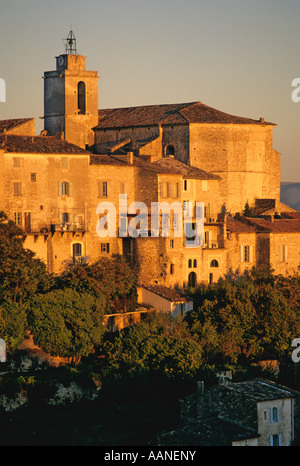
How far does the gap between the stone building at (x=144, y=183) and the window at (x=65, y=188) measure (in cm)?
5

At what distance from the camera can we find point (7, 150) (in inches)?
2099

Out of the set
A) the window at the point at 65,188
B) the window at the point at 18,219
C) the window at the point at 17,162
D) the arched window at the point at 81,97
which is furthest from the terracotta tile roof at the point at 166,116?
the window at the point at 18,219

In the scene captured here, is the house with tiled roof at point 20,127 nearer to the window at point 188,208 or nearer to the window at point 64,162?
the window at point 64,162

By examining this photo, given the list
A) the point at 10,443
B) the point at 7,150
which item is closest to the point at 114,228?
the point at 7,150

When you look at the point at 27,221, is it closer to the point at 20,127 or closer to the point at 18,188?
the point at 18,188

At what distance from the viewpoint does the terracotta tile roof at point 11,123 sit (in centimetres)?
6000

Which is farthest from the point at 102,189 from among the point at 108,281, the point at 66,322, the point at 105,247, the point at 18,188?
the point at 66,322

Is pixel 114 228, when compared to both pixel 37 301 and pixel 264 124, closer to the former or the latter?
pixel 37 301

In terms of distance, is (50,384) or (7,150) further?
(7,150)

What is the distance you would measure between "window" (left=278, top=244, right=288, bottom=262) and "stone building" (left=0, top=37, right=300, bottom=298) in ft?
0.17

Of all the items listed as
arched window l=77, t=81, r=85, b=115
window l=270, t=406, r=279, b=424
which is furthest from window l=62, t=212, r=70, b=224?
window l=270, t=406, r=279, b=424

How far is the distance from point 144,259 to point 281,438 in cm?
1508

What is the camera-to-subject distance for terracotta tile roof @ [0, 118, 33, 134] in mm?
60000

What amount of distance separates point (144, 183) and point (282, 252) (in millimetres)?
8466
